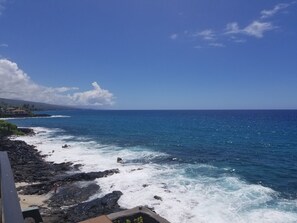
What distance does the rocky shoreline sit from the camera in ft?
64.2

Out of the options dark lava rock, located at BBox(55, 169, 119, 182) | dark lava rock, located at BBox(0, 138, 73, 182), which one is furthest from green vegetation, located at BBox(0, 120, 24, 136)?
dark lava rock, located at BBox(55, 169, 119, 182)

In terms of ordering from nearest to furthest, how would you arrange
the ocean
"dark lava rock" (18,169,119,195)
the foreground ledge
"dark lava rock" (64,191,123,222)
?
the foreground ledge → "dark lava rock" (64,191,123,222) → the ocean → "dark lava rock" (18,169,119,195)

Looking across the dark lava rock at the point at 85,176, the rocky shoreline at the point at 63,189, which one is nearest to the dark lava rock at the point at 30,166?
the rocky shoreline at the point at 63,189

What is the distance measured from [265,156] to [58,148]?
30073 millimetres

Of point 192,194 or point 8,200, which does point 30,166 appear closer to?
point 192,194

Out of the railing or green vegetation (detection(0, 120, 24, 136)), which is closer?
the railing

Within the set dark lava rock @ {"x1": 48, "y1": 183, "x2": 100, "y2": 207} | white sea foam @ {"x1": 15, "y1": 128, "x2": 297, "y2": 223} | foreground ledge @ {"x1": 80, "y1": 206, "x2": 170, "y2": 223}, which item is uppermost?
foreground ledge @ {"x1": 80, "y1": 206, "x2": 170, "y2": 223}

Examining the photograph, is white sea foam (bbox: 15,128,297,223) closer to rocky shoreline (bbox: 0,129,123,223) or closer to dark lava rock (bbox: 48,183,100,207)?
dark lava rock (bbox: 48,183,100,207)

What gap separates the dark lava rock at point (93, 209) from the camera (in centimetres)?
1894

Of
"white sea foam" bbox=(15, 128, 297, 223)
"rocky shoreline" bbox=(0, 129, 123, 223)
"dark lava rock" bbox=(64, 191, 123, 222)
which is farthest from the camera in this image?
"rocky shoreline" bbox=(0, 129, 123, 223)

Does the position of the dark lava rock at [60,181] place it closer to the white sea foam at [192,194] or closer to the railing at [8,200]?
the white sea foam at [192,194]

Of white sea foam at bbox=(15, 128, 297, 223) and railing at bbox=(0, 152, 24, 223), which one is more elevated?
railing at bbox=(0, 152, 24, 223)

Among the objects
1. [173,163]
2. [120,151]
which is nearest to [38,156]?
[120,151]

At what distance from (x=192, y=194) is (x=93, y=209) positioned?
756 cm
